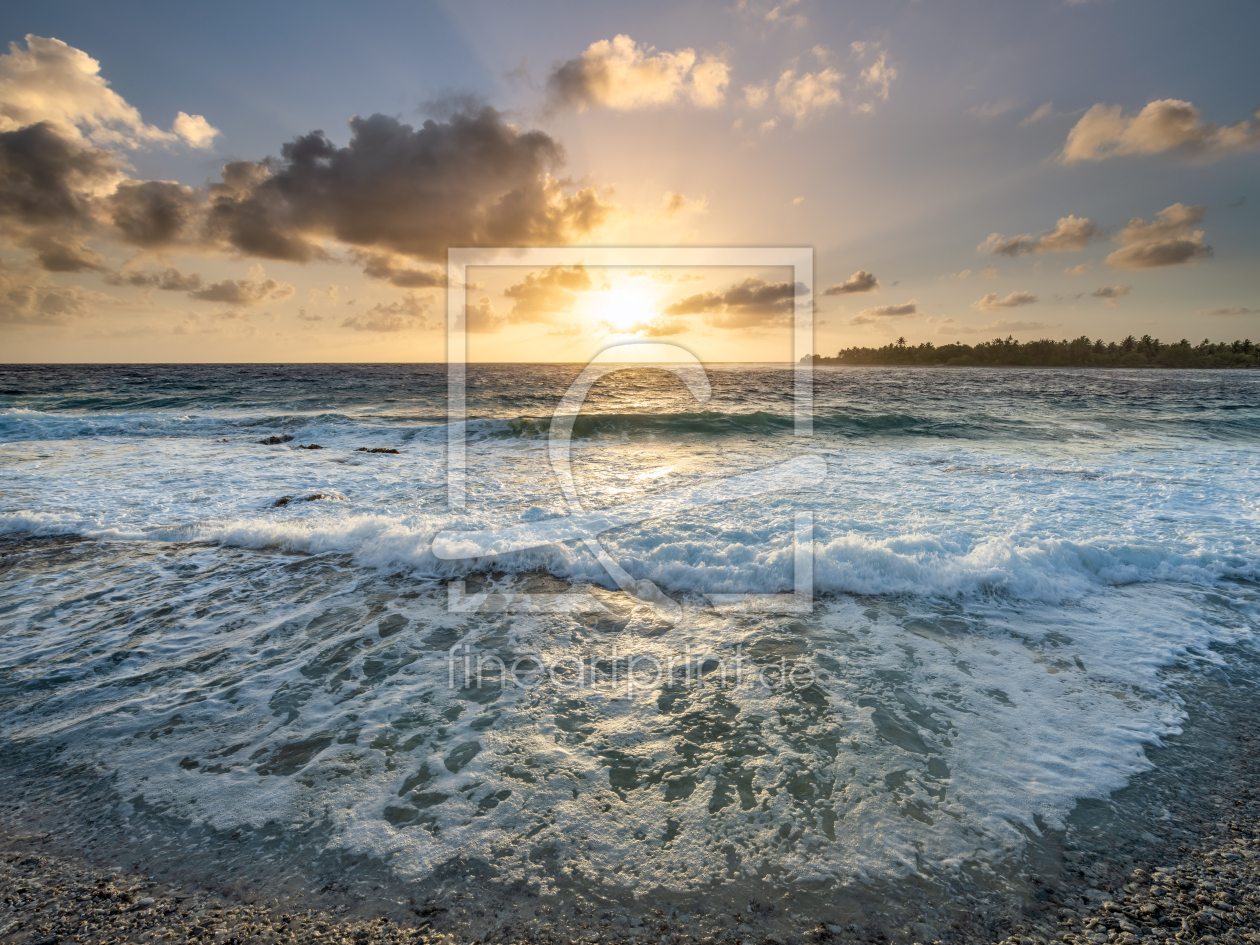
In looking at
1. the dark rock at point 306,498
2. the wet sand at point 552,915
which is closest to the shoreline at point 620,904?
the wet sand at point 552,915

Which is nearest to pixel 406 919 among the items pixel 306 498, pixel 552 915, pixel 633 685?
pixel 552 915

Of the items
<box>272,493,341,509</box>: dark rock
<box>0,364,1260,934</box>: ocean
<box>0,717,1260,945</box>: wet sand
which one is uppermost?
<box>272,493,341,509</box>: dark rock

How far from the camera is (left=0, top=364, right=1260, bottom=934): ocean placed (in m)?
3.00

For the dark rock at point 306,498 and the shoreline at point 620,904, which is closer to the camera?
the shoreline at point 620,904

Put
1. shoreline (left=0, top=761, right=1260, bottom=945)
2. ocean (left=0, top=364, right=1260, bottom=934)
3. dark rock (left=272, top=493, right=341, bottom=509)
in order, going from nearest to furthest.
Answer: shoreline (left=0, top=761, right=1260, bottom=945) → ocean (left=0, top=364, right=1260, bottom=934) → dark rock (left=272, top=493, right=341, bottom=509)

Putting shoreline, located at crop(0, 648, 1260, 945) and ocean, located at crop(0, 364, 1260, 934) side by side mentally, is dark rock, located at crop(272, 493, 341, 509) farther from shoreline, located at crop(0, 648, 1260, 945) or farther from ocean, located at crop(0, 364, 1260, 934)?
shoreline, located at crop(0, 648, 1260, 945)

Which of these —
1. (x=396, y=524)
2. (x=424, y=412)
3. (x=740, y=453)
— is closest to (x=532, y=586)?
(x=396, y=524)

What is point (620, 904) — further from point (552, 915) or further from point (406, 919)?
point (406, 919)

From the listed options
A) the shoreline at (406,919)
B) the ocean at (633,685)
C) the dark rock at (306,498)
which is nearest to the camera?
the shoreline at (406,919)

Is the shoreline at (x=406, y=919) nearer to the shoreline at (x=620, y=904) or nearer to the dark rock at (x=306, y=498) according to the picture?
the shoreline at (x=620, y=904)

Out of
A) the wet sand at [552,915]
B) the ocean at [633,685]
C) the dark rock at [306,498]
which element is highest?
the dark rock at [306,498]

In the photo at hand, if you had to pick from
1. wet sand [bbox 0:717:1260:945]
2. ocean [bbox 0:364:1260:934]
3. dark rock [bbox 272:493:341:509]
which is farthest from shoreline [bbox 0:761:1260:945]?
dark rock [bbox 272:493:341:509]

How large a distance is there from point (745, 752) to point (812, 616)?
2.57 metres

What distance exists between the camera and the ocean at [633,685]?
9.86 feet
